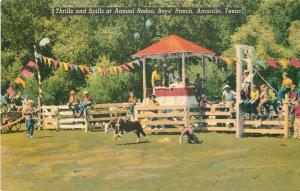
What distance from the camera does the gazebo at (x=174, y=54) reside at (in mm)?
17594

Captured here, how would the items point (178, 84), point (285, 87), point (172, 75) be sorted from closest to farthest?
point (285, 87)
point (178, 84)
point (172, 75)

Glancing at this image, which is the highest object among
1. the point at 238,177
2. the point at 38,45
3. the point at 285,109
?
the point at 38,45

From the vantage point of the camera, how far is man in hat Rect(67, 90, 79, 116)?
18.1 m

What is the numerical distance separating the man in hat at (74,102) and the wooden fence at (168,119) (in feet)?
0.59

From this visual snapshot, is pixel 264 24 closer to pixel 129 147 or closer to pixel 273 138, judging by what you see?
pixel 273 138

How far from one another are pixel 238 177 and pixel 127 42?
7.36 metres

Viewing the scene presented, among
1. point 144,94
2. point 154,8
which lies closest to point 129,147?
point 154,8

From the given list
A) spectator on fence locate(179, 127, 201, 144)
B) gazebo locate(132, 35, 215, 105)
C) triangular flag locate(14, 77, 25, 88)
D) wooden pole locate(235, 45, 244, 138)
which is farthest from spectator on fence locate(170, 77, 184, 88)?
triangular flag locate(14, 77, 25, 88)

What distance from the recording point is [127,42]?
1750cm

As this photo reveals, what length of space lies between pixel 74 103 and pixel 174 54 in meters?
3.44

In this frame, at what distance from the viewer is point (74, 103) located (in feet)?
61.2

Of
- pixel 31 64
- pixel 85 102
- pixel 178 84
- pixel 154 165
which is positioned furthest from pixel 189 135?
pixel 31 64

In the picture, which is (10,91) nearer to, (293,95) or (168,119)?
(168,119)

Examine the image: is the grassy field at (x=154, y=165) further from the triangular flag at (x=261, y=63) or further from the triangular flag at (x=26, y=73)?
the triangular flag at (x=261, y=63)
